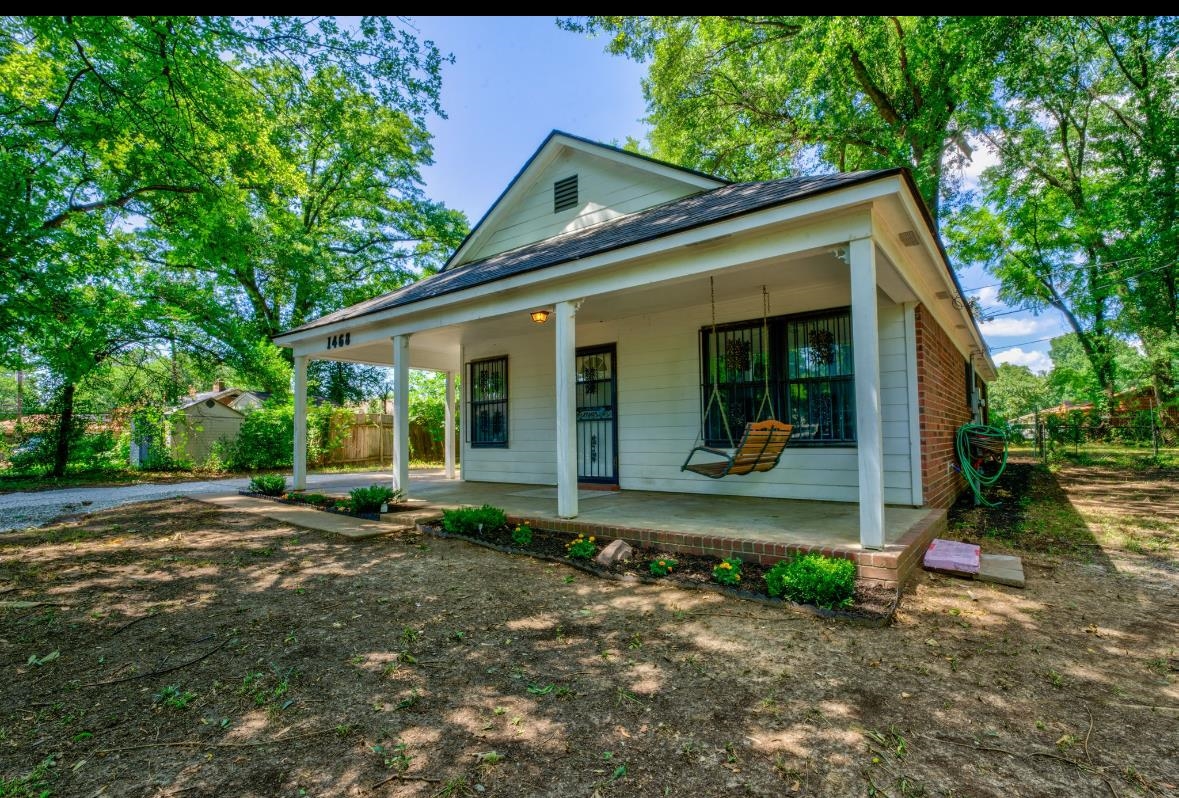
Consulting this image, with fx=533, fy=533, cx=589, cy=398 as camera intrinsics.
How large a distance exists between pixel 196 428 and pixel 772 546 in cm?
1521

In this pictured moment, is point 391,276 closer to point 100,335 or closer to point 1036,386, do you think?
point 100,335

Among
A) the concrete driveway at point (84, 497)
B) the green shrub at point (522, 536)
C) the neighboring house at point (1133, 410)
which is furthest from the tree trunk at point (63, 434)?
the neighboring house at point (1133, 410)

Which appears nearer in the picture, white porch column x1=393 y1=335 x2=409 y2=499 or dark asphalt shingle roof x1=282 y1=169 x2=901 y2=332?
dark asphalt shingle roof x1=282 y1=169 x2=901 y2=332

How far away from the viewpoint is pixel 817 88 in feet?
38.2

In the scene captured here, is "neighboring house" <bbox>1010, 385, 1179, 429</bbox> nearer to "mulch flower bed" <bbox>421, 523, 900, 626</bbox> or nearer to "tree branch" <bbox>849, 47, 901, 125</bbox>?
"tree branch" <bbox>849, 47, 901, 125</bbox>

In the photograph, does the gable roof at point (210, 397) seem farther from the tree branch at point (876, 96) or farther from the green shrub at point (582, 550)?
the tree branch at point (876, 96)

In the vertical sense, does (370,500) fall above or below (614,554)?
above

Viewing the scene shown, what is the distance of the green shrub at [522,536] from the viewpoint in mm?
4793

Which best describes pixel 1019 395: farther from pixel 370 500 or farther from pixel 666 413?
pixel 370 500

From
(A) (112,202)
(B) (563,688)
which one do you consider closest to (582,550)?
(B) (563,688)

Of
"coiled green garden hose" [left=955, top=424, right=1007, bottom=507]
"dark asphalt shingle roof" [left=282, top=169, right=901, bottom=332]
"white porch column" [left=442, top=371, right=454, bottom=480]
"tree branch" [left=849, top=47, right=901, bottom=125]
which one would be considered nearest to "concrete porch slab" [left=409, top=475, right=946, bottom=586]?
"coiled green garden hose" [left=955, top=424, right=1007, bottom=507]

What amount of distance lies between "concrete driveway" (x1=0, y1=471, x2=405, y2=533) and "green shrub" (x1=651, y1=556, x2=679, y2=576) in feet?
20.5

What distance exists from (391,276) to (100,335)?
407 inches

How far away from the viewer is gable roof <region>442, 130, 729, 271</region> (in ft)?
22.4
